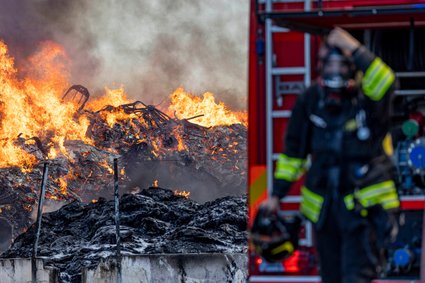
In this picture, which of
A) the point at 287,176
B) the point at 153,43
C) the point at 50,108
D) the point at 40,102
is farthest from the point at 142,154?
the point at 287,176

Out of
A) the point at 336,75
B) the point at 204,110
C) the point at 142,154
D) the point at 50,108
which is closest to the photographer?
the point at 336,75

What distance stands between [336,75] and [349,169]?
443 millimetres

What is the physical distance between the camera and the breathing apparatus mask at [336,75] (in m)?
4.25

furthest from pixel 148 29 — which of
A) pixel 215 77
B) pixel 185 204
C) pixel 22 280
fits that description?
pixel 22 280

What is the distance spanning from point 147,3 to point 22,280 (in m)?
22.4

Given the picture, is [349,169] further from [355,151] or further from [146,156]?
[146,156]

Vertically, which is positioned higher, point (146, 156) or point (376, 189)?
point (146, 156)

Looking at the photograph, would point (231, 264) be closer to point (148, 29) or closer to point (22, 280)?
point (22, 280)

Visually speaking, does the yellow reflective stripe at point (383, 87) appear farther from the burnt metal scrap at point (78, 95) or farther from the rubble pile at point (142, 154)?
the burnt metal scrap at point (78, 95)

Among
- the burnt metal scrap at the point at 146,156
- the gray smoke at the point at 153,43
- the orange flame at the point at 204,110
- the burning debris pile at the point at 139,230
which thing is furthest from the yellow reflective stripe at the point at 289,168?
the gray smoke at the point at 153,43

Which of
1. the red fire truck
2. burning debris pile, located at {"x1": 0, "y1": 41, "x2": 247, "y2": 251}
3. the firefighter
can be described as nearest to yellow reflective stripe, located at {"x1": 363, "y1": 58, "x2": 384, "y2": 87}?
the firefighter

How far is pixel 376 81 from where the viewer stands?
169 inches

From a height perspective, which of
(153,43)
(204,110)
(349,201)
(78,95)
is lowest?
(349,201)

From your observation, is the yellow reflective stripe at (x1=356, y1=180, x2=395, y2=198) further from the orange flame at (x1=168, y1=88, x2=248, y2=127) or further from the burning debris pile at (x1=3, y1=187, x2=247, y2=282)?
the orange flame at (x1=168, y1=88, x2=248, y2=127)
